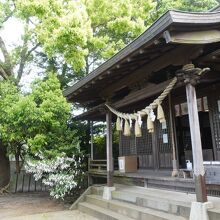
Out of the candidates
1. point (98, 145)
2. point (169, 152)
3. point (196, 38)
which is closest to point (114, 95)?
point (169, 152)

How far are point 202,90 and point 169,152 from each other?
260 cm

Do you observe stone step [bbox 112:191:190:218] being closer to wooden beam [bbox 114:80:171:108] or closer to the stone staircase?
the stone staircase

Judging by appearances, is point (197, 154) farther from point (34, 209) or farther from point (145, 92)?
point (34, 209)

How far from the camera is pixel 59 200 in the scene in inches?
458

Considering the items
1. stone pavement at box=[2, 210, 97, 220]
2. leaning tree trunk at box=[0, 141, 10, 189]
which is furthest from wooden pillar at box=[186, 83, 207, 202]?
leaning tree trunk at box=[0, 141, 10, 189]

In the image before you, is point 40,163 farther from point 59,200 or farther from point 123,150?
point 123,150

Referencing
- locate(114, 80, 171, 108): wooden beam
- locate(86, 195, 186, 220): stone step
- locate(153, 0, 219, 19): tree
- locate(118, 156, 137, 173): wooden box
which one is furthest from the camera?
locate(153, 0, 219, 19): tree

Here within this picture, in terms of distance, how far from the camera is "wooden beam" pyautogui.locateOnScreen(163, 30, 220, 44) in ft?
17.3

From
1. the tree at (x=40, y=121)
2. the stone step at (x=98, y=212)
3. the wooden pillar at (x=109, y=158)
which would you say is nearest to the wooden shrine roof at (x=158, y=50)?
the wooden pillar at (x=109, y=158)

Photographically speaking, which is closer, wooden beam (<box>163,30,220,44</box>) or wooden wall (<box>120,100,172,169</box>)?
wooden beam (<box>163,30,220,44</box>)

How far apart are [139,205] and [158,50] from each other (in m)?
4.19

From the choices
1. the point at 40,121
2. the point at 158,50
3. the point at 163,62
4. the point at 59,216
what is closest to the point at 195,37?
the point at 158,50

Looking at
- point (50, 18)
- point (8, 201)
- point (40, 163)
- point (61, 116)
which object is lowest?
point (8, 201)

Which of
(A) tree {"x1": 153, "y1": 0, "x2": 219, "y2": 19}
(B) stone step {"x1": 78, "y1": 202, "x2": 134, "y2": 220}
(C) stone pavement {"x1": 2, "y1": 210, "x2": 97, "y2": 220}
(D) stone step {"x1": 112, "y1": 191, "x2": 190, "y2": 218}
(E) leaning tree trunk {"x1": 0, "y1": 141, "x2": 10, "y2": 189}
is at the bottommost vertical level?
(C) stone pavement {"x1": 2, "y1": 210, "x2": 97, "y2": 220}
